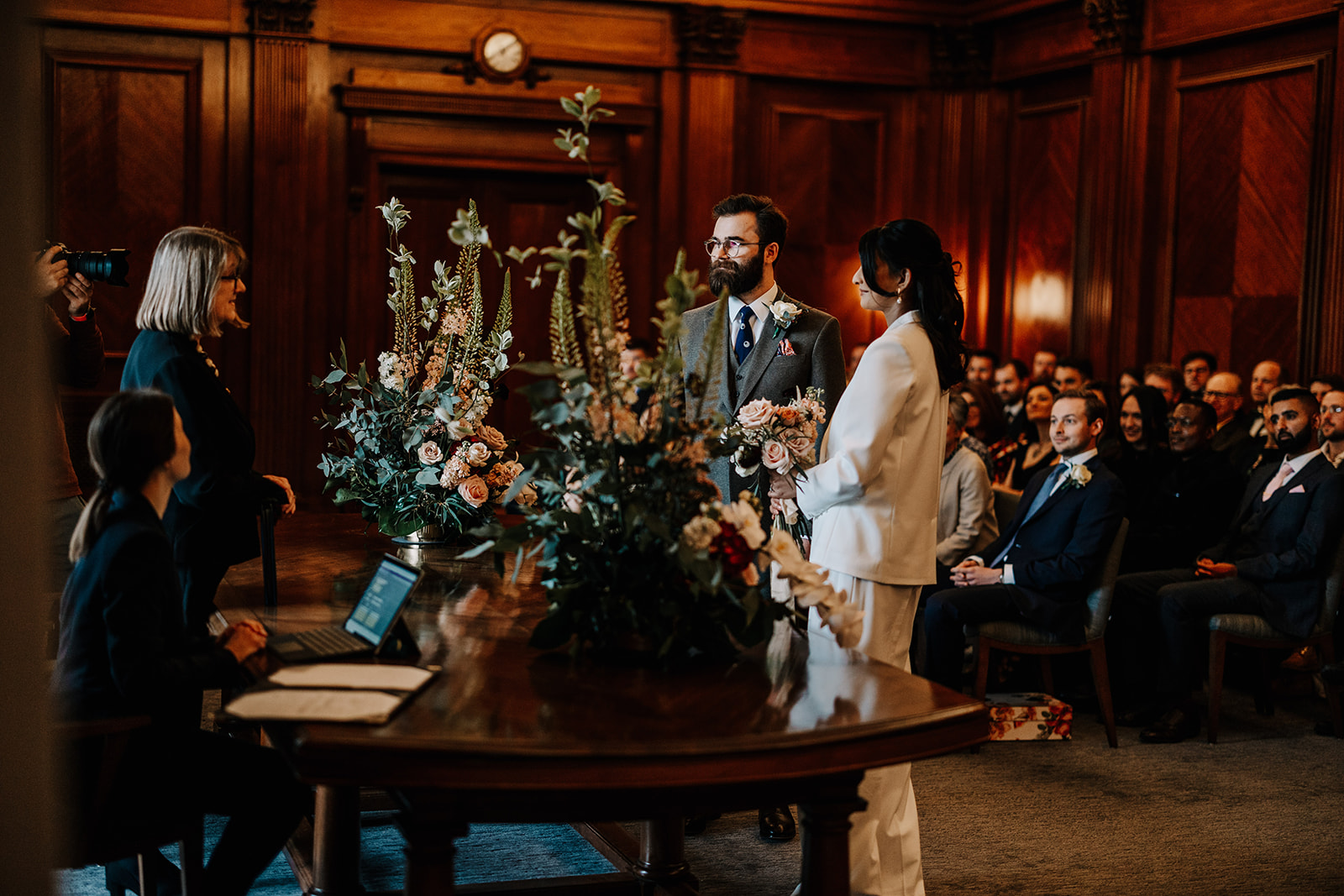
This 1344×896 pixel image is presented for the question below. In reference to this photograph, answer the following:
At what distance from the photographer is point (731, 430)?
2484 mm

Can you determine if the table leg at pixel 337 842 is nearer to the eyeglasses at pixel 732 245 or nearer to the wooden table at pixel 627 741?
the wooden table at pixel 627 741

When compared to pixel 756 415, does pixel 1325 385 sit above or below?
above

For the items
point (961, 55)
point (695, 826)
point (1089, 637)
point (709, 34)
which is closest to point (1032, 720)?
point (1089, 637)

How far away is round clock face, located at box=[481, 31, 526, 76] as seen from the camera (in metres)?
7.75

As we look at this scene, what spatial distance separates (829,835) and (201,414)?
69.6 inches

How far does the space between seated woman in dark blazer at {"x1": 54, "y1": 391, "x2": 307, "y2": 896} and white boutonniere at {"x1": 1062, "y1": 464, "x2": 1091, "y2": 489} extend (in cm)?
327

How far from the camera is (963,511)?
17.5 ft

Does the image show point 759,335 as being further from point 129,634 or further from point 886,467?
point 129,634

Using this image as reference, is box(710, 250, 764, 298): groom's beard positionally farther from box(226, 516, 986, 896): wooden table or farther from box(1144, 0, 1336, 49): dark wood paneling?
box(1144, 0, 1336, 49): dark wood paneling

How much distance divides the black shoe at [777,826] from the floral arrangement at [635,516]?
1.63 metres

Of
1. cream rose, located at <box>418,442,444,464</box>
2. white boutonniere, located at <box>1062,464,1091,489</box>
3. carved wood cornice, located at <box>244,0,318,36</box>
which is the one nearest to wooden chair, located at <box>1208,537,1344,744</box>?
white boutonniere, located at <box>1062,464,1091,489</box>

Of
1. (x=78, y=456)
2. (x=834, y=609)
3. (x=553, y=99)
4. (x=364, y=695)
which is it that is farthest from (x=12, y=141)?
(x=553, y=99)

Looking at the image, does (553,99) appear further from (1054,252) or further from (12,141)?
(12,141)

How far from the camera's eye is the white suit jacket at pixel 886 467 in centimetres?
273
